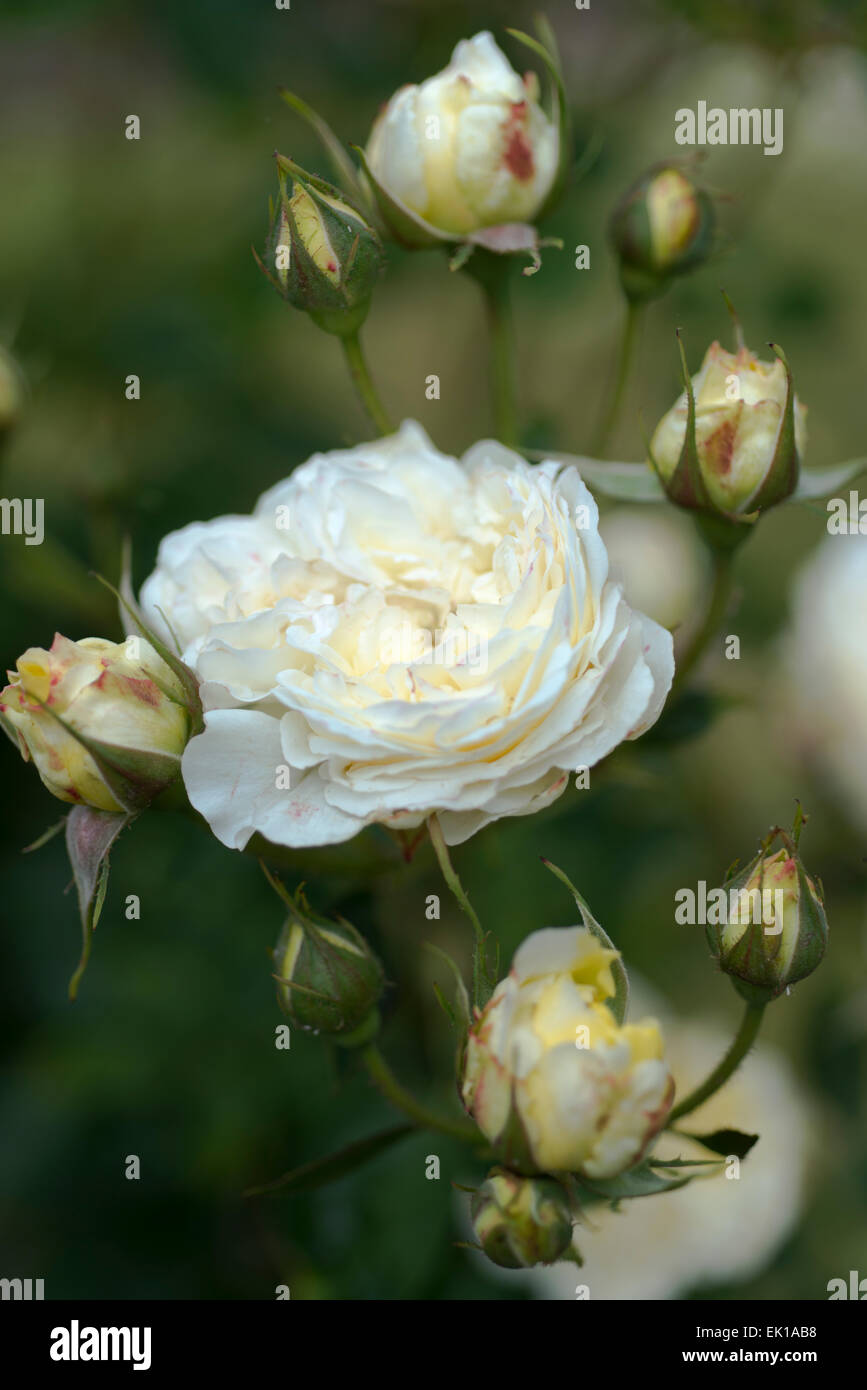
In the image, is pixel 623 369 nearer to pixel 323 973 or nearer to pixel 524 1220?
→ pixel 323 973

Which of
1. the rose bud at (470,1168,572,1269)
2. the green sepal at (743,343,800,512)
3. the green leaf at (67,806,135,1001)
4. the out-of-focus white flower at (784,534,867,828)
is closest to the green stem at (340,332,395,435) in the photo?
the green sepal at (743,343,800,512)

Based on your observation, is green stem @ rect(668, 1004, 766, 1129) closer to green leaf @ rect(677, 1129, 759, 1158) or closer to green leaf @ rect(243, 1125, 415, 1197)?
green leaf @ rect(677, 1129, 759, 1158)

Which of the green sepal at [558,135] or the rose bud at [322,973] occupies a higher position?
the green sepal at [558,135]

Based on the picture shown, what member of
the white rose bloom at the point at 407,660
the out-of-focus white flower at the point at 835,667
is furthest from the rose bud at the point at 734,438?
the out-of-focus white flower at the point at 835,667

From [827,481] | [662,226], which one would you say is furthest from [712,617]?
[662,226]

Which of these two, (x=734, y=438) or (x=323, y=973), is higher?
(x=734, y=438)

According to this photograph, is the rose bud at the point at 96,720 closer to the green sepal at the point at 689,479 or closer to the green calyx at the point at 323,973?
the green calyx at the point at 323,973

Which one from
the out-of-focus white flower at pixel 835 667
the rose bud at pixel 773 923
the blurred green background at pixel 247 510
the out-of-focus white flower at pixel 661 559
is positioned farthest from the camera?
the out-of-focus white flower at pixel 661 559
